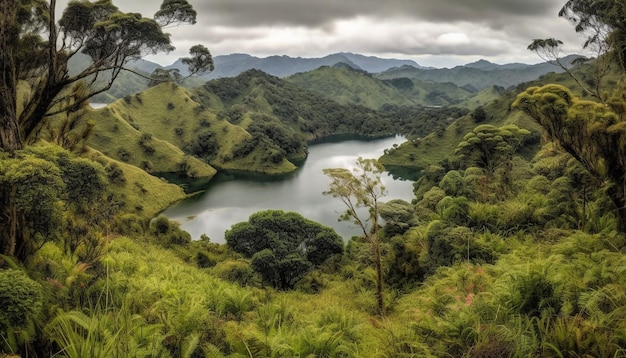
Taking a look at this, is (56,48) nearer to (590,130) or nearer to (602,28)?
(590,130)

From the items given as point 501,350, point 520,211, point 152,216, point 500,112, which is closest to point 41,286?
point 501,350

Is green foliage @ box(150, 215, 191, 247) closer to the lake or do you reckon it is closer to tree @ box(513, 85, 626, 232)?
the lake

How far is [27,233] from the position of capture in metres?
8.17

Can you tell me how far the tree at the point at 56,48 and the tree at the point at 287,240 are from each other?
18.0 m

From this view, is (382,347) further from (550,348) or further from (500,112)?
(500,112)

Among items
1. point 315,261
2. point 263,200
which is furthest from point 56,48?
point 263,200

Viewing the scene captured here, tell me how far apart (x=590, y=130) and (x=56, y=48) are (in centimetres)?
1442

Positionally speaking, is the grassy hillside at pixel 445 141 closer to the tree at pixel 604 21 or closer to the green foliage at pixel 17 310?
the tree at pixel 604 21

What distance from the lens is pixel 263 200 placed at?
65.4 metres

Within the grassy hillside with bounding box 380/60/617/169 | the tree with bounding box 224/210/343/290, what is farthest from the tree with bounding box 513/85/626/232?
the grassy hillside with bounding box 380/60/617/169

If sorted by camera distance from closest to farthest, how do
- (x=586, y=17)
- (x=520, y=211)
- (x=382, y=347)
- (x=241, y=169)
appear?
(x=382, y=347)
(x=520, y=211)
(x=586, y=17)
(x=241, y=169)

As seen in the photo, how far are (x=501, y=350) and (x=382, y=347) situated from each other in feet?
6.00

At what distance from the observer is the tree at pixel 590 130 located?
1066 centimetres

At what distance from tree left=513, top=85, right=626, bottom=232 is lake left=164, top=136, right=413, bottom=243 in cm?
2570
